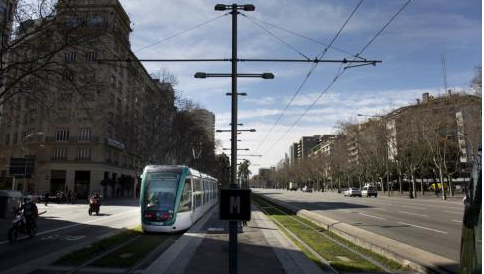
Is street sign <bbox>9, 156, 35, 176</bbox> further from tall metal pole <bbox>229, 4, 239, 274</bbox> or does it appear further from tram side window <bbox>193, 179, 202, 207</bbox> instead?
tall metal pole <bbox>229, 4, 239, 274</bbox>

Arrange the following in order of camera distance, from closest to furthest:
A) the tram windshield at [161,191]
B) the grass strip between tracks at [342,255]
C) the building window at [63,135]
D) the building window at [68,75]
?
the grass strip between tracks at [342,255]
the building window at [68,75]
the tram windshield at [161,191]
the building window at [63,135]

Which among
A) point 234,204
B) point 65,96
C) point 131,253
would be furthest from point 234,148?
point 65,96

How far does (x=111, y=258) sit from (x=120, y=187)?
208 ft

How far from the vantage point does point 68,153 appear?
2500 inches

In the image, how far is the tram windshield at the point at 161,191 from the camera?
18.8 m

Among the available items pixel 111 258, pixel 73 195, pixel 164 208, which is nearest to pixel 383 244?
pixel 111 258

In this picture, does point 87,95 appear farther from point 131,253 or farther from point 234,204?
point 234,204

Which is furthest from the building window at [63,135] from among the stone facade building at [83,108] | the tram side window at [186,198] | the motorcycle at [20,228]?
the motorcycle at [20,228]

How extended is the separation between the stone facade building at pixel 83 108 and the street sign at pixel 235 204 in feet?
20.4

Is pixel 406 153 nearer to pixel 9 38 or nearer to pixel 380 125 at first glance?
pixel 380 125

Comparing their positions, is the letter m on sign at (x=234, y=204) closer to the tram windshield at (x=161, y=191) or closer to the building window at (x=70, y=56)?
the building window at (x=70, y=56)

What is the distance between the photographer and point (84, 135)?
64.1 m

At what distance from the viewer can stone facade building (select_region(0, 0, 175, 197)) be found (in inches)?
611

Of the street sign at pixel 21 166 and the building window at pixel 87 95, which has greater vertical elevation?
the building window at pixel 87 95
